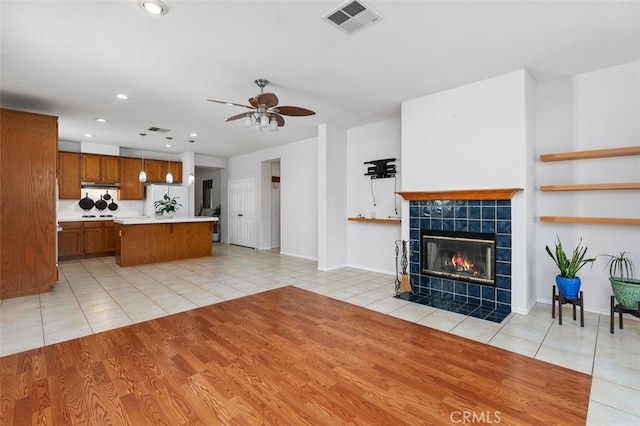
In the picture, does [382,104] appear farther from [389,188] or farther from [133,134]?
[133,134]

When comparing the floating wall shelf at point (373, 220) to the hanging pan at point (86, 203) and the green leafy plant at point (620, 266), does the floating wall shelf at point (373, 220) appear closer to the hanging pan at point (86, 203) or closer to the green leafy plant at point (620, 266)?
the green leafy plant at point (620, 266)

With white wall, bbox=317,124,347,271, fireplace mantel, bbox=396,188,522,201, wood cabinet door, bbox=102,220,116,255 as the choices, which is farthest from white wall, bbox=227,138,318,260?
wood cabinet door, bbox=102,220,116,255

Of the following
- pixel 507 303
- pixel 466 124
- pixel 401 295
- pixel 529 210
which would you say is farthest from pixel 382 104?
pixel 507 303

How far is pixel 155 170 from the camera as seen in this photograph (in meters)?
8.14

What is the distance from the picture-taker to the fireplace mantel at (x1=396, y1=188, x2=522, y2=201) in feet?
11.2

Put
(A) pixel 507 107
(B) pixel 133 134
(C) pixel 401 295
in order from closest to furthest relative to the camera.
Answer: (A) pixel 507 107 < (C) pixel 401 295 < (B) pixel 133 134

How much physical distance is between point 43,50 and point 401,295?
193 inches

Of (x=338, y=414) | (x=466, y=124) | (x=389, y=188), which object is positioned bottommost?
(x=338, y=414)

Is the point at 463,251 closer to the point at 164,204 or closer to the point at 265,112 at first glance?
the point at 265,112

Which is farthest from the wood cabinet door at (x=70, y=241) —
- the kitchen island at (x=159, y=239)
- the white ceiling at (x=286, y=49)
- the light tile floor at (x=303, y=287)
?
the white ceiling at (x=286, y=49)

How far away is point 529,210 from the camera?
11.4ft

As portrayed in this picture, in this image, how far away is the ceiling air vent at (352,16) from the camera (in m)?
2.29

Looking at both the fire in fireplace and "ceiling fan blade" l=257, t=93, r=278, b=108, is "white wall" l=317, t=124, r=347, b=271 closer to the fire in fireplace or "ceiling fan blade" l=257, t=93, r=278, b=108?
the fire in fireplace

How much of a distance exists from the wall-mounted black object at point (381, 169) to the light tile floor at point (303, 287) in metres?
1.82
